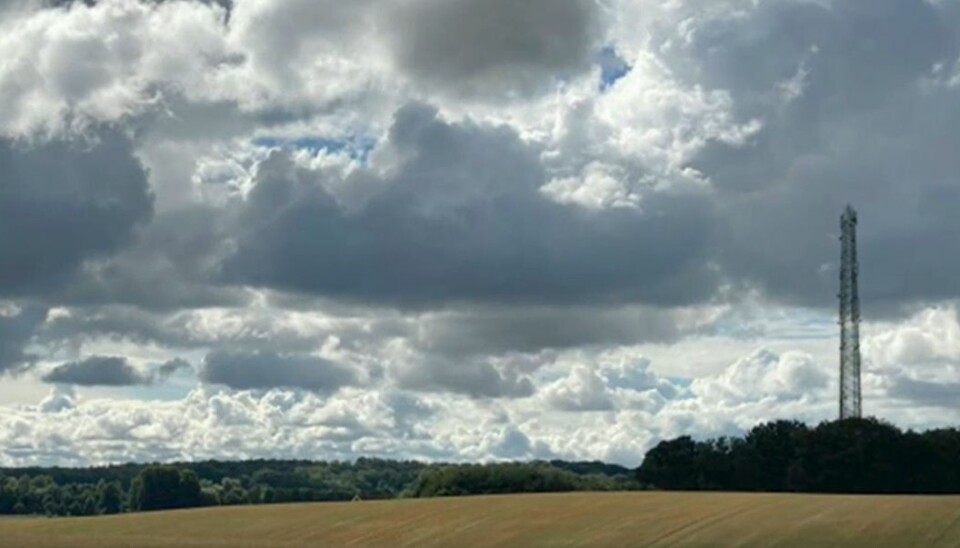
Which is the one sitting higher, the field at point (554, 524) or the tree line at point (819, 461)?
the tree line at point (819, 461)

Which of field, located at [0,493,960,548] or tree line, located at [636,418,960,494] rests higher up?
tree line, located at [636,418,960,494]

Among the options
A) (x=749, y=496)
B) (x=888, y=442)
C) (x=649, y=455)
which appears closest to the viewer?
(x=749, y=496)

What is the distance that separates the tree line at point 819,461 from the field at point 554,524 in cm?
4748

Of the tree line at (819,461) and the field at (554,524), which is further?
the tree line at (819,461)

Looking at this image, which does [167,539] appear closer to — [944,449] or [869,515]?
[869,515]

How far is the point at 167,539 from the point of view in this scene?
94.6 m

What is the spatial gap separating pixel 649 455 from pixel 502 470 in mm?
17374

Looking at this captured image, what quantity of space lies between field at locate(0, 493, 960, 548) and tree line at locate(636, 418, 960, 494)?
4748 cm

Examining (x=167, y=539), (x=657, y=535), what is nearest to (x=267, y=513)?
(x=167, y=539)

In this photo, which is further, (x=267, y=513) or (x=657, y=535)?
(x=267, y=513)

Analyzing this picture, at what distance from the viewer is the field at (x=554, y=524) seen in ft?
268

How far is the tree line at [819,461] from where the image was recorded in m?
154

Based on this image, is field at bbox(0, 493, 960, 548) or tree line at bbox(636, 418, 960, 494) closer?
field at bbox(0, 493, 960, 548)

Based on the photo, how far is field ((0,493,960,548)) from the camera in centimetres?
8162
